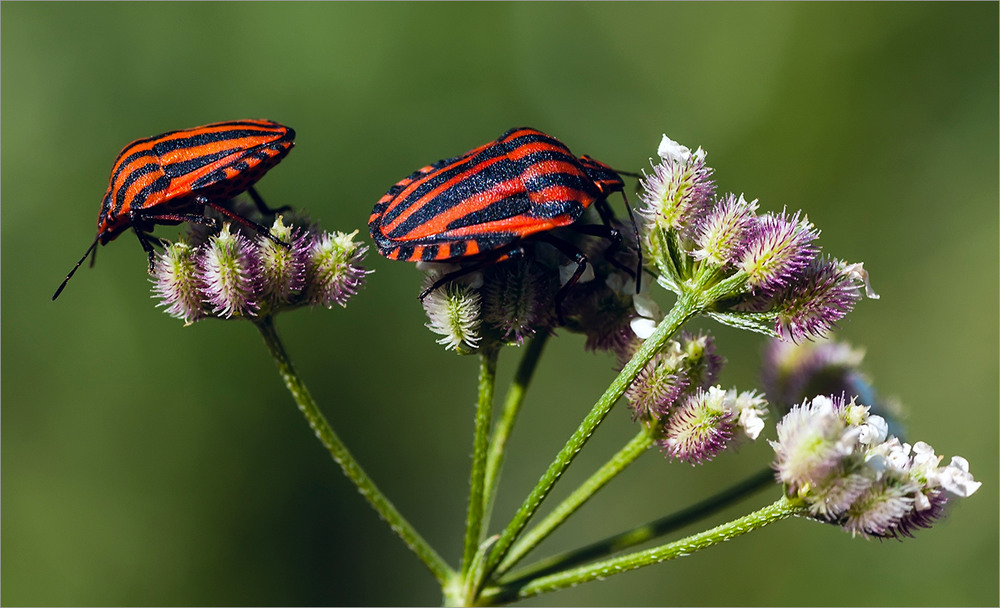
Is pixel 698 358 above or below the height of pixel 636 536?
above

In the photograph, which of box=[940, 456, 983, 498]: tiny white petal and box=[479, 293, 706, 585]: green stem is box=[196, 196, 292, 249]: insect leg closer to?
box=[479, 293, 706, 585]: green stem

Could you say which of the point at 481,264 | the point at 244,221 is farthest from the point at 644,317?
the point at 244,221

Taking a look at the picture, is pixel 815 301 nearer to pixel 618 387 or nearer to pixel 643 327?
pixel 643 327

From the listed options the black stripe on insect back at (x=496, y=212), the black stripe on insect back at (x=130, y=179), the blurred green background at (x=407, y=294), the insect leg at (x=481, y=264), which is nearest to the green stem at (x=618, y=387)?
the insect leg at (x=481, y=264)

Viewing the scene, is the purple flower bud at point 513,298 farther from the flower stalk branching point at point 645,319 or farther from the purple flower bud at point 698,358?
the purple flower bud at point 698,358

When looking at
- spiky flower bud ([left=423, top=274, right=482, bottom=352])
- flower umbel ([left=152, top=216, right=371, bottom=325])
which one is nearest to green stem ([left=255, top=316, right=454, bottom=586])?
flower umbel ([left=152, top=216, right=371, bottom=325])

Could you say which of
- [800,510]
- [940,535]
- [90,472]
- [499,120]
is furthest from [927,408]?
[90,472]
